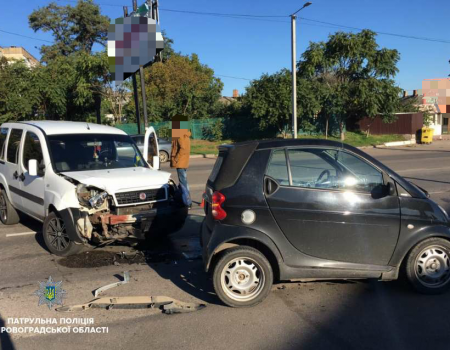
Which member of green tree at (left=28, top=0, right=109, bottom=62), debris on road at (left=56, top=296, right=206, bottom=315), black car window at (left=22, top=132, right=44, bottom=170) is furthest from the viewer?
green tree at (left=28, top=0, right=109, bottom=62)

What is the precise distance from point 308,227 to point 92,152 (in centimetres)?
385

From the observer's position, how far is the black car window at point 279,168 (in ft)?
13.4

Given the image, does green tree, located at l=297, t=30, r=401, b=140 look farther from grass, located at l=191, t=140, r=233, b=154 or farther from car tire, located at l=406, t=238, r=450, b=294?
car tire, located at l=406, t=238, r=450, b=294

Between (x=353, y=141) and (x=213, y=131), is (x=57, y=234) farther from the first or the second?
(x=353, y=141)

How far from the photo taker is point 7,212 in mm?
7215

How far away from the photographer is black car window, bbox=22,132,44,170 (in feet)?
20.1

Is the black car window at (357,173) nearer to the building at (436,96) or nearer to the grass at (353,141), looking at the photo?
the grass at (353,141)

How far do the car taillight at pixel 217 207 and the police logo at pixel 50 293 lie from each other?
1.89 meters

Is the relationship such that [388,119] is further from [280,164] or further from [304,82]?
[280,164]

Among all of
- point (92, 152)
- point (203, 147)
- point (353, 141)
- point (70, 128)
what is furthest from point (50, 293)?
point (353, 141)

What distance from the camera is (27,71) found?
29.3m

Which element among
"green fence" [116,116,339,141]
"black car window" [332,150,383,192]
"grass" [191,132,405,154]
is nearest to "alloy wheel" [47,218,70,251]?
"black car window" [332,150,383,192]

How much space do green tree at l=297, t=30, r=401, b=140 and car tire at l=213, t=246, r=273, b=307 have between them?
2743cm

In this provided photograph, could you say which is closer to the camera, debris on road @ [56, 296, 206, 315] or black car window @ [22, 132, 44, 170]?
debris on road @ [56, 296, 206, 315]
